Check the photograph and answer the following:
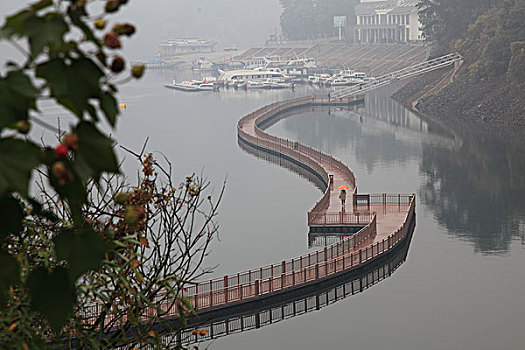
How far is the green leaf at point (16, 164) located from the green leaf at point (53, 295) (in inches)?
27.6

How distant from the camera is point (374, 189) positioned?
68.1 meters

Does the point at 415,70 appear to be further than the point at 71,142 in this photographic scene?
Yes

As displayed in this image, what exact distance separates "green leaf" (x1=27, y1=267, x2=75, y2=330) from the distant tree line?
97.3 meters

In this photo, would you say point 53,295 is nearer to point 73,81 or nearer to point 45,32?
point 73,81

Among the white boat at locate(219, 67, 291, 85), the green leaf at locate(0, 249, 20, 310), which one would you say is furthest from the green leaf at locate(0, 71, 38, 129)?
the white boat at locate(219, 67, 291, 85)

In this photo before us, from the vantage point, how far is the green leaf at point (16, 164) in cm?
381

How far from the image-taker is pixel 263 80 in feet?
589

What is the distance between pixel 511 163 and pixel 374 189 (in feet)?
50.6

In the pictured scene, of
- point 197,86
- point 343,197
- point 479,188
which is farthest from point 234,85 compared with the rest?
point 343,197

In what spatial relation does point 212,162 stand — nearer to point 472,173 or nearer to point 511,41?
point 472,173

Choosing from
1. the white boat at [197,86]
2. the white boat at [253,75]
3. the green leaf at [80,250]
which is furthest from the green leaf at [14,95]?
the white boat at [253,75]

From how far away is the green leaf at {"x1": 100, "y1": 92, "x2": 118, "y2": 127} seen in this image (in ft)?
13.0

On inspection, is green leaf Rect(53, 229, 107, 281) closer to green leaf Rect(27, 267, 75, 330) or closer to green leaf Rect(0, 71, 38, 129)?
green leaf Rect(27, 267, 75, 330)

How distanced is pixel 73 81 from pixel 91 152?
1.05 feet
